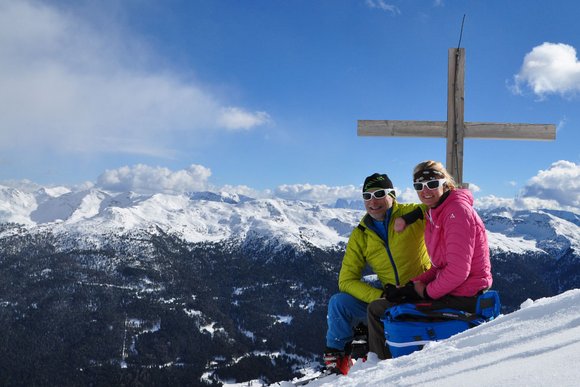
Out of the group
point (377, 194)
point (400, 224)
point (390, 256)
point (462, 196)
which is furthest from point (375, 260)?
point (462, 196)

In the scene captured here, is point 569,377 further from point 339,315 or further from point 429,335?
point 339,315

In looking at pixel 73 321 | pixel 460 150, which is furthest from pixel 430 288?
pixel 73 321

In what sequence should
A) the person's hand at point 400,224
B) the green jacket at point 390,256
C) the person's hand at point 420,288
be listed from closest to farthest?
1. the person's hand at point 420,288
2. the person's hand at point 400,224
3. the green jacket at point 390,256

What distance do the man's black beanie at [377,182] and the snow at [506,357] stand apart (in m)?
2.77

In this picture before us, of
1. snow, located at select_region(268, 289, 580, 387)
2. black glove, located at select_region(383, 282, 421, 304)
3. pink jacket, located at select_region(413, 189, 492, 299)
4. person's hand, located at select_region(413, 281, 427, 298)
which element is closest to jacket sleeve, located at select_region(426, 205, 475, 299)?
pink jacket, located at select_region(413, 189, 492, 299)

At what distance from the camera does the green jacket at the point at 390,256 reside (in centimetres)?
629

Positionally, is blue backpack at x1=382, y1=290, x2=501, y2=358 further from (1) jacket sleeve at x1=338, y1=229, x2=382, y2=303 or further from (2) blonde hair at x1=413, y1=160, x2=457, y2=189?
(2) blonde hair at x1=413, y1=160, x2=457, y2=189

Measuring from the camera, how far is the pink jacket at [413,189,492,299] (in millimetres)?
5195

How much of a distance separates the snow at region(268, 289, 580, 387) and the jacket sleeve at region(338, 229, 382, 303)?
71.7 inches

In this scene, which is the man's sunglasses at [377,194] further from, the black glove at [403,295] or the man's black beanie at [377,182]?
the black glove at [403,295]

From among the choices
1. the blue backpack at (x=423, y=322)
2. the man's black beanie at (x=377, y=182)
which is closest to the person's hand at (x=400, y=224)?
the man's black beanie at (x=377, y=182)

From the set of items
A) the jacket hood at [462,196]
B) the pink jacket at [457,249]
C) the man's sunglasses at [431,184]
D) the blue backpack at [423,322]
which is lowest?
the blue backpack at [423,322]

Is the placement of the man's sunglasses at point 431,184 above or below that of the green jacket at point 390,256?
above

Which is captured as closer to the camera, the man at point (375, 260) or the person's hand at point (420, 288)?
the person's hand at point (420, 288)
